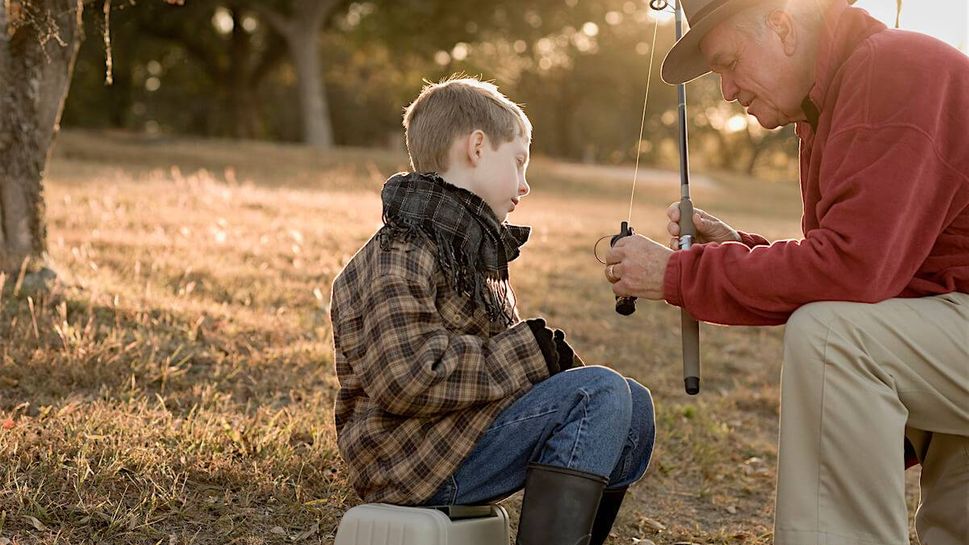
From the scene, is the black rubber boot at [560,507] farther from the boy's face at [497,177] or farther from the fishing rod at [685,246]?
the boy's face at [497,177]

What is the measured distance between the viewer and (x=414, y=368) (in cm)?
258

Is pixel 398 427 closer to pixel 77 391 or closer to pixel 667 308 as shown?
pixel 77 391

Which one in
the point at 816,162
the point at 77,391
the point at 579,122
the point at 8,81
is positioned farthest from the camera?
the point at 579,122

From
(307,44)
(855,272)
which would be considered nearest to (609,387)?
(855,272)

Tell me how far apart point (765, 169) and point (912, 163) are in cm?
6023

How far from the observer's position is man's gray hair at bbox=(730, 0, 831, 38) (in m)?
2.83

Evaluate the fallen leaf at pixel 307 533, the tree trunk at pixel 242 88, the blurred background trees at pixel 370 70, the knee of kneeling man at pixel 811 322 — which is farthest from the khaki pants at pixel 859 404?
the tree trunk at pixel 242 88

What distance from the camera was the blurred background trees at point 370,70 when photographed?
2725cm

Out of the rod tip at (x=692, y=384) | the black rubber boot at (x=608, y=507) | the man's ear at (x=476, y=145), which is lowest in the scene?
the black rubber boot at (x=608, y=507)

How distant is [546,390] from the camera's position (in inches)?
108

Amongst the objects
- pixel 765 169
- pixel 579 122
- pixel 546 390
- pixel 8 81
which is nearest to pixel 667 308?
pixel 8 81

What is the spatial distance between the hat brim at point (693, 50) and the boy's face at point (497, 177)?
585 mm

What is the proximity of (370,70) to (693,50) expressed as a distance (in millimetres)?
35170

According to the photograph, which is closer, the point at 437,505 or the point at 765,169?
the point at 437,505
